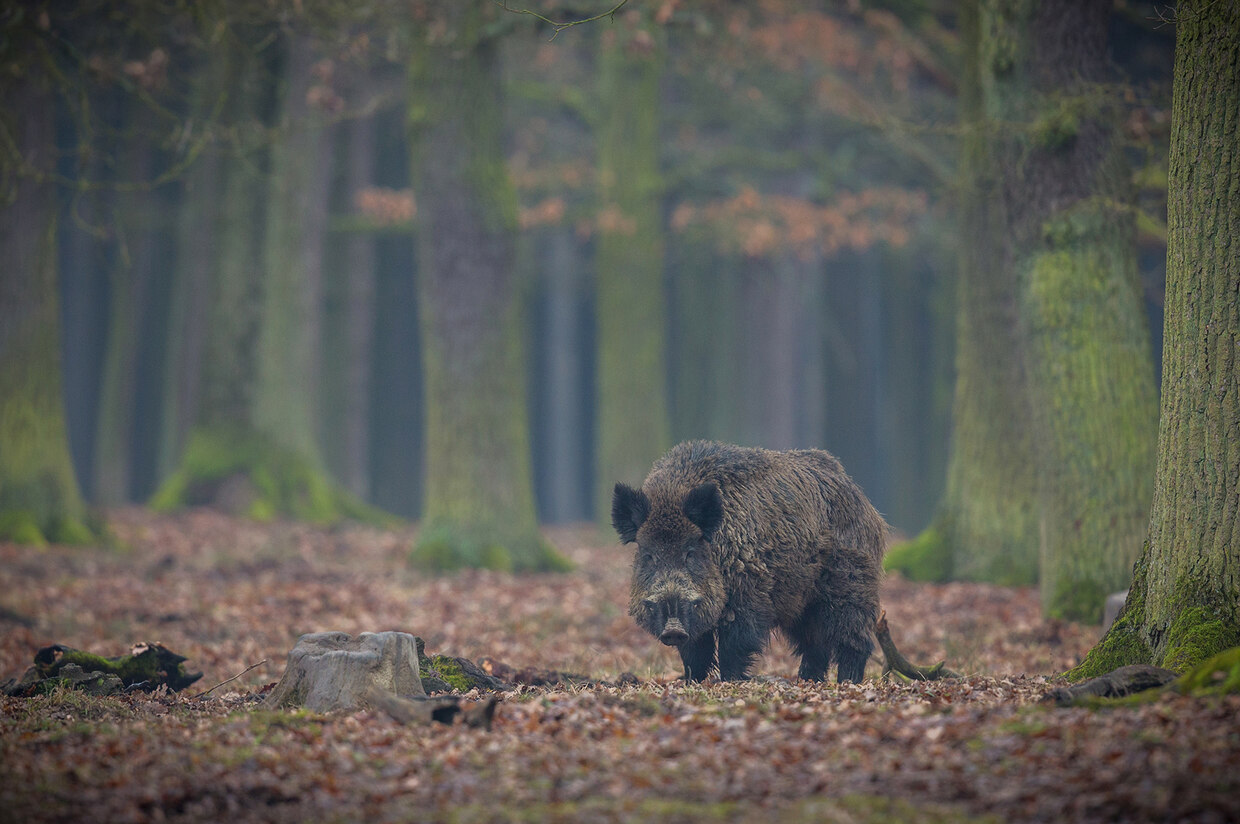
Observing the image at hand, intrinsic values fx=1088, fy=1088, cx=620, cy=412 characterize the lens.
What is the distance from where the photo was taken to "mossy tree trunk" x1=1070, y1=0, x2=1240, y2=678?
6.67 m

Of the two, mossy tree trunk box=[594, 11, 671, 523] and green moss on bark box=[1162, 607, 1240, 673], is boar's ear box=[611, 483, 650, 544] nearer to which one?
green moss on bark box=[1162, 607, 1240, 673]

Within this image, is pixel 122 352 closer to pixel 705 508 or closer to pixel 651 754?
pixel 705 508

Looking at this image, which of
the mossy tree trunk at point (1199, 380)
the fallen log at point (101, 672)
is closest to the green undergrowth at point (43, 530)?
the fallen log at point (101, 672)

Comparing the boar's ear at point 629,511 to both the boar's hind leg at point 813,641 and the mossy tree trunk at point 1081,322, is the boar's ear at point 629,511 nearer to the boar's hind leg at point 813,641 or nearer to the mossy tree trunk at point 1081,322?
the boar's hind leg at point 813,641

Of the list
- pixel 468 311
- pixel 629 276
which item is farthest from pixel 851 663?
pixel 629 276

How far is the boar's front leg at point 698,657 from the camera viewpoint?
8.63 metres

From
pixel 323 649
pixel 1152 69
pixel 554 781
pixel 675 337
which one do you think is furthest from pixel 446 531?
pixel 675 337

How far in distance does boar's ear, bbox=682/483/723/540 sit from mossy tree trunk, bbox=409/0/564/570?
283 inches

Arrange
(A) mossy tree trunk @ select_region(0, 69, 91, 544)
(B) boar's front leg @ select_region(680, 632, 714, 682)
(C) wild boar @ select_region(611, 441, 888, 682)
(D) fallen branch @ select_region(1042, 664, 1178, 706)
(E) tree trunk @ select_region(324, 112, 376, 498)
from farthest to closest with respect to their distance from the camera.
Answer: (E) tree trunk @ select_region(324, 112, 376, 498), (A) mossy tree trunk @ select_region(0, 69, 91, 544), (B) boar's front leg @ select_region(680, 632, 714, 682), (C) wild boar @ select_region(611, 441, 888, 682), (D) fallen branch @ select_region(1042, 664, 1178, 706)

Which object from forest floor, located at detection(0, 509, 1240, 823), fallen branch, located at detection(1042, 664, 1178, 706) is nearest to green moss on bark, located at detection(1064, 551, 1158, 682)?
forest floor, located at detection(0, 509, 1240, 823)

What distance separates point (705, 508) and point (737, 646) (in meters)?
1.13

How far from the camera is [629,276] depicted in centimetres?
2120

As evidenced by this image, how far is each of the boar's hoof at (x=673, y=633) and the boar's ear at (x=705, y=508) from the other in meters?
0.89

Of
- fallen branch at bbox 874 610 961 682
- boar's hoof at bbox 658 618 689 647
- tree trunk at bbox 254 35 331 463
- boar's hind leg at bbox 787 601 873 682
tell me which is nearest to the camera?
boar's hoof at bbox 658 618 689 647
